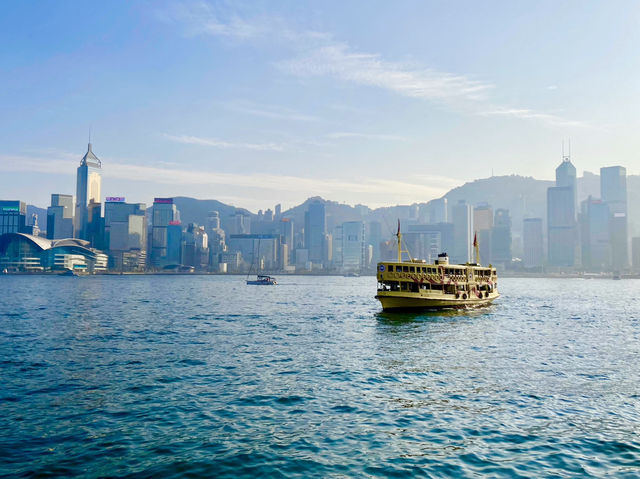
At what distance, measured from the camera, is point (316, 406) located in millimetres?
24766

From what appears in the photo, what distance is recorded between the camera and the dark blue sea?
1788 centimetres

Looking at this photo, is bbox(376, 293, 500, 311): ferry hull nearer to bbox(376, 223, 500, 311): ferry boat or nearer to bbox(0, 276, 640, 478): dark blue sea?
bbox(376, 223, 500, 311): ferry boat

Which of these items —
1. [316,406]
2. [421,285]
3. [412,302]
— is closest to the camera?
[316,406]

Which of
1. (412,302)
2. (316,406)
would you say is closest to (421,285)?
(412,302)

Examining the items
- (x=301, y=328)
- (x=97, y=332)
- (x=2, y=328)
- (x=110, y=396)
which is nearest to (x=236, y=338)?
(x=301, y=328)

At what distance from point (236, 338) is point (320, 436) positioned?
2987cm

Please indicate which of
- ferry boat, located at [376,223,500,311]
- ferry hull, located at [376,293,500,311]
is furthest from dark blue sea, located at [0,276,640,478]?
ferry boat, located at [376,223,500,311]

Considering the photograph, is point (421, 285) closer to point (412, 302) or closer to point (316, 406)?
point (412, 302)

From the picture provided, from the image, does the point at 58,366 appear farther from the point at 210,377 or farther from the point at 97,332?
the point at 97,332

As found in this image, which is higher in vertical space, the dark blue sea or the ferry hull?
the ferry hull

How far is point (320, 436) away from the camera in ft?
67.2

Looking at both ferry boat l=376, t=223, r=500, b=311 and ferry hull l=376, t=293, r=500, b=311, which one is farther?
ferry boat l=376, t=223, r=500, b=311

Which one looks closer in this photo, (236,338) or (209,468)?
(209,468)

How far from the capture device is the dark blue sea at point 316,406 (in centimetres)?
1788
